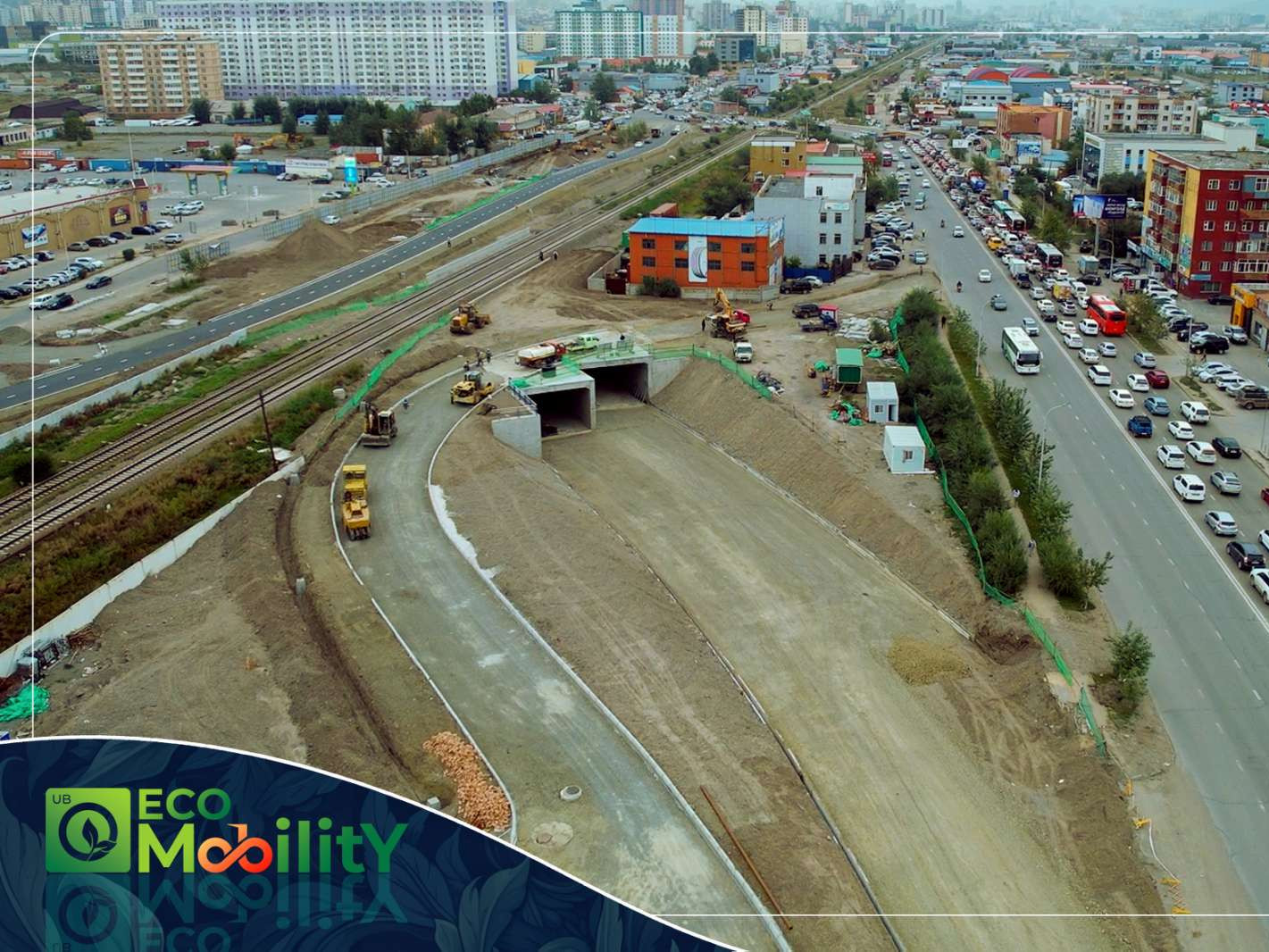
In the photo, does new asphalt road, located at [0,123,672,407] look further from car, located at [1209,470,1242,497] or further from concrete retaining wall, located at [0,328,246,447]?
car, located at [1209,470,1242,497]

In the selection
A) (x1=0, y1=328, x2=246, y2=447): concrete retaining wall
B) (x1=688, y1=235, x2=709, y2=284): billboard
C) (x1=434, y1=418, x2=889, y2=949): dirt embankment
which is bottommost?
(x1=434, y1=418, x2=889, y2=949): dirt embankment

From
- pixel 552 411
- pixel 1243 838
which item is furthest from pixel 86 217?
pixel 1243 838

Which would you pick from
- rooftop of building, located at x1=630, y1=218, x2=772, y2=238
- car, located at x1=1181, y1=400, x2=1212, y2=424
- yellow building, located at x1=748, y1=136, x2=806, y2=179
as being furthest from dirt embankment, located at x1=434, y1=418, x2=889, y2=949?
yellow building, located at x1=748, y1=136, x2=806, y2=179

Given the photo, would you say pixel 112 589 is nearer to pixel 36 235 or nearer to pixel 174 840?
pixel 174 840

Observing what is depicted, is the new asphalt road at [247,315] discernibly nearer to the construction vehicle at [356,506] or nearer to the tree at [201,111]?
the construction vehicle at [356,506]

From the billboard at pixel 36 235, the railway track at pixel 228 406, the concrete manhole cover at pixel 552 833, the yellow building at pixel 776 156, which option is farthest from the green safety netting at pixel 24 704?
the yellow building at pixel 776 156

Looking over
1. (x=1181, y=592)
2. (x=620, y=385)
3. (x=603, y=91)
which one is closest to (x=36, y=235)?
(x=620, y=385)
